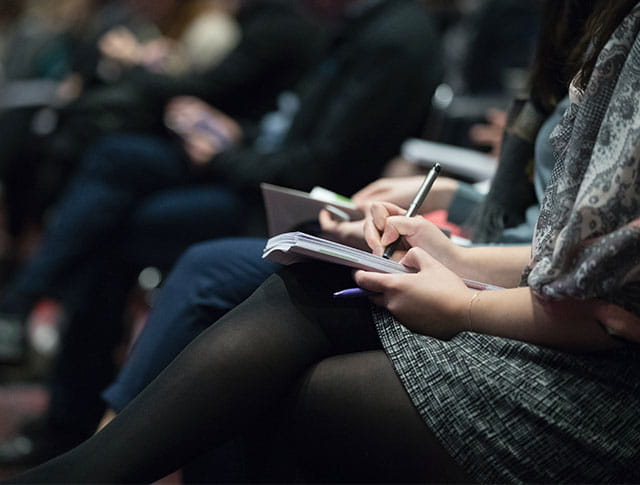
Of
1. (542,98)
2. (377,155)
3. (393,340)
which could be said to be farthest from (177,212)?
(393,340)

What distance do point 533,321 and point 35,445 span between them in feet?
4.59

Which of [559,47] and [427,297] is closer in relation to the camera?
[427,297]

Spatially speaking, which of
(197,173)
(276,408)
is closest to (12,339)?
(197,173)

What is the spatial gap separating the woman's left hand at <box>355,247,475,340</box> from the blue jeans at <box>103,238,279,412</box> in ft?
0.86

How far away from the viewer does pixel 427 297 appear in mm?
886

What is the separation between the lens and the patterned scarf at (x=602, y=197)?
791 mm

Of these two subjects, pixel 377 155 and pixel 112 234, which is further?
pixel 112 234

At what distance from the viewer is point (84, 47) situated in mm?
2754

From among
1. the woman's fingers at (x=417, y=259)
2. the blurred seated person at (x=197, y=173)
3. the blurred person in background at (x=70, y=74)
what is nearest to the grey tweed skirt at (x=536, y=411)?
the woman's fingers at (x=417, y=259)

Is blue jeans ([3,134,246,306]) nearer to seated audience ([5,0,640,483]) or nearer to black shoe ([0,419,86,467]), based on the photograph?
black shoe ([0,419,86,467])

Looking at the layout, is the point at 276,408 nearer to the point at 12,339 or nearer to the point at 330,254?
the point at 330,254

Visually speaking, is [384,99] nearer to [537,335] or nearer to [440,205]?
[440,205]

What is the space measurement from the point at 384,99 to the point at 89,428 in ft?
3.27

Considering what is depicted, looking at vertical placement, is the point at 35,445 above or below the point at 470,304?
below
